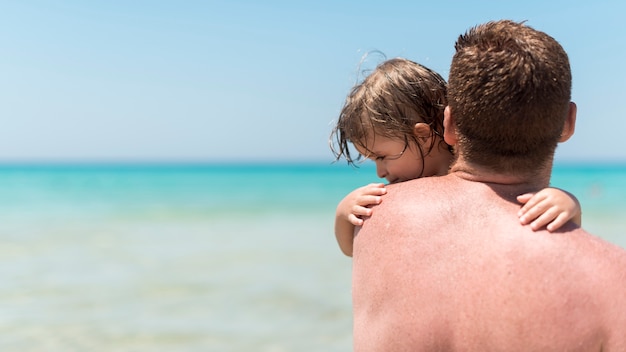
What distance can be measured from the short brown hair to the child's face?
0.02 meters

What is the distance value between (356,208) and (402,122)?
0.66m

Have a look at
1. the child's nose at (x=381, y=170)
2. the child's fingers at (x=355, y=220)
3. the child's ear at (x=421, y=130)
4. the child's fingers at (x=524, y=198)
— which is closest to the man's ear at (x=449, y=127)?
the child's fingers at (x=524, y=198)

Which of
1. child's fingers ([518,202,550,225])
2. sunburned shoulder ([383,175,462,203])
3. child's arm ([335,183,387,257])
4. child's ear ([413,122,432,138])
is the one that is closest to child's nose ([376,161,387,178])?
child's ear ([413,122,432,138])

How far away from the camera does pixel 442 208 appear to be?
1670mm

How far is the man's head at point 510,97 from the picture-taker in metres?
1.57

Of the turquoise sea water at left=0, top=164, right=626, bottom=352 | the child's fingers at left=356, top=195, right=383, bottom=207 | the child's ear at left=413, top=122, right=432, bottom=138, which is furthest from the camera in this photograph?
the turquoise sea water at left=0, top=164, right=626, bottom=352

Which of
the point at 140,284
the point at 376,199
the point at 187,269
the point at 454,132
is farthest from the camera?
the point at 187,269

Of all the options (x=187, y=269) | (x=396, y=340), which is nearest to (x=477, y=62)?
(x=396, y=340)

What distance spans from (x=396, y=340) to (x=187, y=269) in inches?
304

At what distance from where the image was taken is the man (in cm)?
156

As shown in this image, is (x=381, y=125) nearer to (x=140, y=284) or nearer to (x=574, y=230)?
(x=574, y=230)

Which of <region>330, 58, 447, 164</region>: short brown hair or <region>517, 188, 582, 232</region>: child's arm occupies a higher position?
<region>330, 58, 447, 164</region>: short brown hair

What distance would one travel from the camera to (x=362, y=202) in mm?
1940

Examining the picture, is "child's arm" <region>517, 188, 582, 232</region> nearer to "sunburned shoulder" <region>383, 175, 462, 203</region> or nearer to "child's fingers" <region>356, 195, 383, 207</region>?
"sunburned shoulder" <region>383, 175, 462, 203</region>
